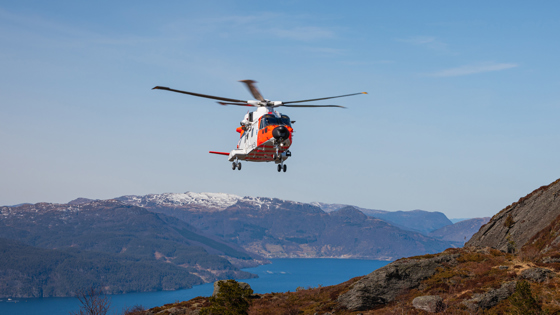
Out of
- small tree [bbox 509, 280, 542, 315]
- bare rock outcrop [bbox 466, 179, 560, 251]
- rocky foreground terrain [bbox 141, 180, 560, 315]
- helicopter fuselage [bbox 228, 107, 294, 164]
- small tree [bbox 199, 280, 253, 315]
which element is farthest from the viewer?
bare rock outcrop [bbox 466, 179, 560, 251]

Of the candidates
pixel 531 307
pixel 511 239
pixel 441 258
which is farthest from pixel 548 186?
pixel 531 307

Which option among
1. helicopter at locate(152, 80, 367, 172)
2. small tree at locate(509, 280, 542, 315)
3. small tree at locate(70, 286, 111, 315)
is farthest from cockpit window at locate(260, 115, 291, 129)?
small tree at locate(509, 280, 542, 315)

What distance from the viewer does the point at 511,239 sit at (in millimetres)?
53906

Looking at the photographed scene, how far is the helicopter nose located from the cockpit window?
1.76m

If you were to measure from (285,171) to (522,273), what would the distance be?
1914cm

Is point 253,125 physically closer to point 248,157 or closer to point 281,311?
point 248,157

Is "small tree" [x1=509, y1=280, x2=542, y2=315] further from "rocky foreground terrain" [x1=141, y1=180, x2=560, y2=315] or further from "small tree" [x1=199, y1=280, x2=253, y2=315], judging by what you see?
"small tree" [x1=199, y1=280, x2=253, y2=315]

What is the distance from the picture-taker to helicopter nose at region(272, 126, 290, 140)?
36.3 meters

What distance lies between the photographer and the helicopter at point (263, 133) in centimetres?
3709

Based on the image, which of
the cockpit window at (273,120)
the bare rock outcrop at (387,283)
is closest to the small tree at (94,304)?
the cockpit window at (273,120)

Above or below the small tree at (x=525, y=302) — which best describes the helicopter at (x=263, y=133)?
above

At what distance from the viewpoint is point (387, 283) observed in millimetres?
41531

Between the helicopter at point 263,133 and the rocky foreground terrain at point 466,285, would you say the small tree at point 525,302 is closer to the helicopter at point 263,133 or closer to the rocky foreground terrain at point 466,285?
the rocky foreground terrain at point 466,285

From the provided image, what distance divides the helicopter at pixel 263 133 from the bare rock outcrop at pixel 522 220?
2713cm
